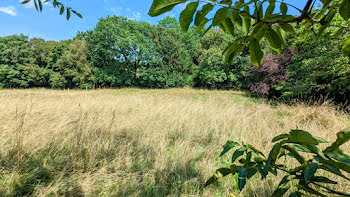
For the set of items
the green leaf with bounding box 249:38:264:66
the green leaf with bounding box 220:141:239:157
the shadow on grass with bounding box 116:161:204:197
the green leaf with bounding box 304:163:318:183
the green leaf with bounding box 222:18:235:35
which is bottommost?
the shadow on grass with bounding box 116:161:204:197

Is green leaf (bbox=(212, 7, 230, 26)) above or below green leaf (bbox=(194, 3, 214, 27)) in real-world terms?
below

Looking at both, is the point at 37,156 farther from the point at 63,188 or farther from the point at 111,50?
the point at 111,50

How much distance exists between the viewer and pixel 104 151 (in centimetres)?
177

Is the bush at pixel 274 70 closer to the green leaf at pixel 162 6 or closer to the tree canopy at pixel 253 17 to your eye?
the tree canopy at pixel 253 17

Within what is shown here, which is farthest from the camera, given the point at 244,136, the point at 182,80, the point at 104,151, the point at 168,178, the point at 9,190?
the point at 182,80

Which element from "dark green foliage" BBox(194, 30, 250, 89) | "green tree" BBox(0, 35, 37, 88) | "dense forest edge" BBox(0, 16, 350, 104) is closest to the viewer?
"dark green foliage" BBox(194, 30, 250, 89)

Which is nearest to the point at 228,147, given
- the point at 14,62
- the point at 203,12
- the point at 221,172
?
the point at 221,172

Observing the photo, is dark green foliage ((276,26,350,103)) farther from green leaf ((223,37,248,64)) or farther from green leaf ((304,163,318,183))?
green leaf ((304,163,318,183))

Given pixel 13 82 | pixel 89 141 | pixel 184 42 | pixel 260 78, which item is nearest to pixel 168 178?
pixel 89 141

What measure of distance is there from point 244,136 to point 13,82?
30.9 m

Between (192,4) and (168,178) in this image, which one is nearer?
(192,4)

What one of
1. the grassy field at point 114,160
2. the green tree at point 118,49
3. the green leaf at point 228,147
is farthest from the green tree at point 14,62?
the green leaf at point 228,147

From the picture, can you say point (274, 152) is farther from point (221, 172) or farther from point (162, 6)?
point (162, 6)

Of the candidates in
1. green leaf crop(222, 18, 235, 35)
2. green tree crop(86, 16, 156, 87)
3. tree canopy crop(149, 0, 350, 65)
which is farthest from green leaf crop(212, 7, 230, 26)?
green tree crop(86, 16, 156, 87)
